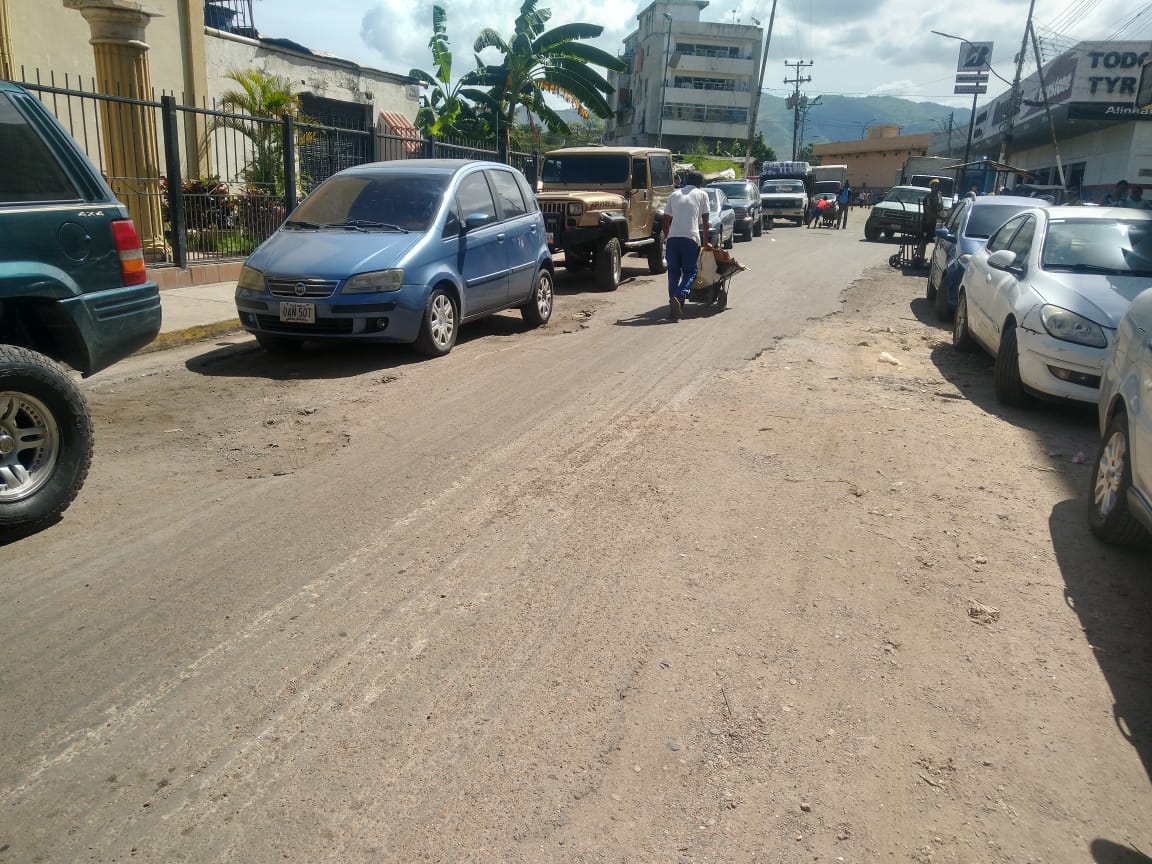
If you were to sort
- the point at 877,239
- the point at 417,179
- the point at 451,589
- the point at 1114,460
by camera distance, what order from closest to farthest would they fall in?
1. the point at 451,589
2. the point at 1114,460
3. the point at 417,179
4. the point at 877,239

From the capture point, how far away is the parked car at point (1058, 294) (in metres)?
6.68

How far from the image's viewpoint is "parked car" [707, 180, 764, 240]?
26.3m

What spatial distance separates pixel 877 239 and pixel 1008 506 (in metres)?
26.6

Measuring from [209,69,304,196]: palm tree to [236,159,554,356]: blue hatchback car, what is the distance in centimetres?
502

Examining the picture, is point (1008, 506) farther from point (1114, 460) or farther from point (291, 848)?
point (291, 848)

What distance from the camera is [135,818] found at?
2.59 m

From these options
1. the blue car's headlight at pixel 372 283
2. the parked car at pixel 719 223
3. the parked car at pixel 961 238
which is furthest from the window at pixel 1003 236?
the parked car at pixel 719 223

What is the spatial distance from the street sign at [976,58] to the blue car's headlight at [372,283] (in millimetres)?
69190

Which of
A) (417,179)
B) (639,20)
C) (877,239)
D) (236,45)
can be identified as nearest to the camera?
(417,179)

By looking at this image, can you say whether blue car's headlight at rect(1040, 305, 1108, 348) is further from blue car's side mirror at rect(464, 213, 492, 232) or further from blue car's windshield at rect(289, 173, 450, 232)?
blue car's windshield at rect(289, 173, 450, 232)

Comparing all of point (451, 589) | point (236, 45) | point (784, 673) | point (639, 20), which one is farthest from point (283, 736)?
point (639, 20)

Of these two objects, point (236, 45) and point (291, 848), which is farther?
point (236, 45)

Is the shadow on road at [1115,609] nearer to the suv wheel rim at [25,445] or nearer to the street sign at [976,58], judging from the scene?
the suv wheel rim at [25,445]

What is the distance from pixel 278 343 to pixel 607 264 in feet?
21.7
